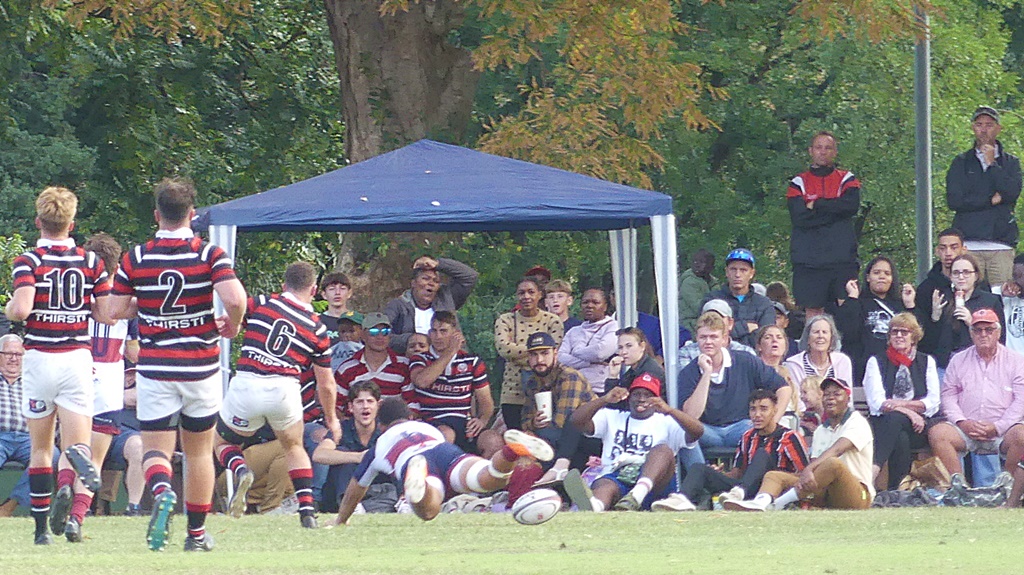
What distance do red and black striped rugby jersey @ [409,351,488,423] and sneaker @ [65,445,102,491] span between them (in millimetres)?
5552

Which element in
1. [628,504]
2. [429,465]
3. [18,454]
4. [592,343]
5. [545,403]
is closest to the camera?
[429,465]

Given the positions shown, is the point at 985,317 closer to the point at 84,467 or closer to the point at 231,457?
the point at 231,457

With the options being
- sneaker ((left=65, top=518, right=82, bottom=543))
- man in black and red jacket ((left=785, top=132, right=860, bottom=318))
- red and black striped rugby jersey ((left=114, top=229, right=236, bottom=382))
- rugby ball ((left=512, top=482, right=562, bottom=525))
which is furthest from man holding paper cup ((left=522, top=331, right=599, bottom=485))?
red and black striped rugby jersey ((left=114, top=229, right=236, bottom=382))

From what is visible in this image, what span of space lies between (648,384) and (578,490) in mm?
1116

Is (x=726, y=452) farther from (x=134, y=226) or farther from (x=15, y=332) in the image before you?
Answer: (x=134, y=226)

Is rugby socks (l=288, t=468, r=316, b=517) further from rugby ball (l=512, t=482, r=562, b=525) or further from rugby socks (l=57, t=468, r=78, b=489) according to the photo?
rugby socks (l=57, t=468, r=78, b=489)

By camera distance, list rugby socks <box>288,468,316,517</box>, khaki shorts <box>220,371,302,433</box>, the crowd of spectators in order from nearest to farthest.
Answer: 1. khaki shorts <box>220,371,302,433</box>
2. rugby socks <box>288,468,316,517</box>
3. the crowd of spectators

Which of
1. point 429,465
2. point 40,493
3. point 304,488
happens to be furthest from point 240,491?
point 40,493

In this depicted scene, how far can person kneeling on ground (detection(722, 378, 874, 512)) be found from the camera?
1293 centimetres

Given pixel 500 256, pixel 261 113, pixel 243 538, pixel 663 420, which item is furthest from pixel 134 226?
pixel 243 538

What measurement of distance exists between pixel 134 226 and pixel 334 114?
9.57 feet

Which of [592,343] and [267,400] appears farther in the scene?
[592,343]

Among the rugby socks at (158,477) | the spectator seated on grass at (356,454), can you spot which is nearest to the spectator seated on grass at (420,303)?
the spectator seated on grass at (356,454)

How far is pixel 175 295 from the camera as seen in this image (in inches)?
350
